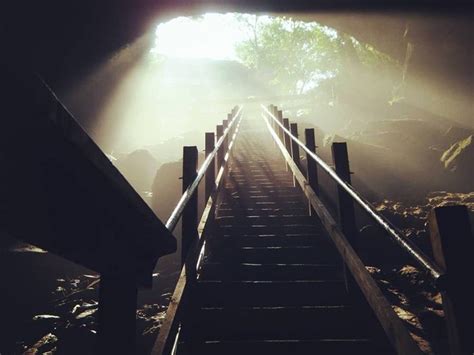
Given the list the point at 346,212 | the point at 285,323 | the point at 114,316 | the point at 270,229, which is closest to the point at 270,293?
the point at 285,323

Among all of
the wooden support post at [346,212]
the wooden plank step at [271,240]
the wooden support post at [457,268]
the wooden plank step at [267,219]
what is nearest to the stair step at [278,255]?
the wooden plank step at [271,240]

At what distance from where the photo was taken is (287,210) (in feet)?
18.4

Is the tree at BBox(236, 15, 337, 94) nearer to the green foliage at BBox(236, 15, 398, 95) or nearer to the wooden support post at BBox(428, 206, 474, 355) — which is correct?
the green foliage at BBox(236, 15, 398, 95)

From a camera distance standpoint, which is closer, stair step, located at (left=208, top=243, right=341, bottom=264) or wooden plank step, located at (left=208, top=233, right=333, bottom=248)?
stair step, located at (left=208, top=243, right=341, bottom=264)

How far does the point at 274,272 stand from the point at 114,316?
274 centimetres

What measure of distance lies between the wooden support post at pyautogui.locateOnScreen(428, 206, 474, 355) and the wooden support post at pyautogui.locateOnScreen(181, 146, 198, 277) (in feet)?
7.06

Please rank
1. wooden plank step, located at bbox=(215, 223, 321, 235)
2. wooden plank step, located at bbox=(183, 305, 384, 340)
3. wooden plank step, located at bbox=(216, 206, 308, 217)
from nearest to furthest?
1. wooden plank step, located at bbox=(183, 305, 384, 340)
2. wooden plank step, located at bbox=(215, 223, 321, 235)
3. wooden plank step, located at bbox=(216, 206, 308, 217)

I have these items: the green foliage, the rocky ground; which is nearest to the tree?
the green foliage

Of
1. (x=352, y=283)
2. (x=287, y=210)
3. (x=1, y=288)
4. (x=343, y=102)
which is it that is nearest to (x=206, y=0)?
(x=287, y=210)

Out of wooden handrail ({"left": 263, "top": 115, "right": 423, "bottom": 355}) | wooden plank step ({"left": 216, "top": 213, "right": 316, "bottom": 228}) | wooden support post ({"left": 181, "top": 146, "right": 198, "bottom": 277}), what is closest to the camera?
wooden handrail ({"left": 263, "top": 115, "right": 423, "bottom": 355})

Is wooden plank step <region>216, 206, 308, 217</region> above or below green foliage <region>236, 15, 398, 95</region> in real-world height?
below

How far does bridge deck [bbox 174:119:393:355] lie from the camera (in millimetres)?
2688

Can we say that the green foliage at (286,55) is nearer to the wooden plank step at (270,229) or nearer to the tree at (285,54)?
the tree at (285,54)

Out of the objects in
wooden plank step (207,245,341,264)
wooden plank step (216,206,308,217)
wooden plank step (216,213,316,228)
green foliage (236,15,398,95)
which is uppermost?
green foliage (236,15,398,95)
